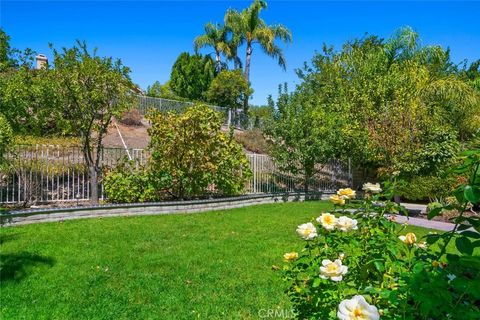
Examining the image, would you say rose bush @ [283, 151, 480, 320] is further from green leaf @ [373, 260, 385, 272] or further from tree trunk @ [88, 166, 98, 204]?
tree trunk @ [88, 166, 98, 204]

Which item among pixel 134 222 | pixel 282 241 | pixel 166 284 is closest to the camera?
pixel 166 284

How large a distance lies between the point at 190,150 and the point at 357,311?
957 centimetres

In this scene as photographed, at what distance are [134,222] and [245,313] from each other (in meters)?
5.31

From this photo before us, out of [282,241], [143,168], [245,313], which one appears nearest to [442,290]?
[245,313]

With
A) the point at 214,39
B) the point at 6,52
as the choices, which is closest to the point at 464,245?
the point at 6,52

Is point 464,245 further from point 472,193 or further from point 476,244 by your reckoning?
point 472,193

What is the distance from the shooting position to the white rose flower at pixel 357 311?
160 cm

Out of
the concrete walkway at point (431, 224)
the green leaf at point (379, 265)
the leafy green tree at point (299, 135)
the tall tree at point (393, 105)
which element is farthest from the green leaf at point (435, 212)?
the leafy green tree at point (299, 135)

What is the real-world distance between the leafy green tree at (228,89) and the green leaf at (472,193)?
27438 mm

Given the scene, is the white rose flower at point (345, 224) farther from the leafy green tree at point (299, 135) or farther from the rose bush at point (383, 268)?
the leafy green tree at point (299, 135)

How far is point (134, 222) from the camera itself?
8.84m

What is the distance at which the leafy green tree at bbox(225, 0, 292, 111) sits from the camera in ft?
103

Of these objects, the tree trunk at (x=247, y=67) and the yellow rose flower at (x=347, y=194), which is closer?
the yellow rose flower at (x=347, y=194)

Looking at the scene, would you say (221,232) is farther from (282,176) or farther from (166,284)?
(282,176)
